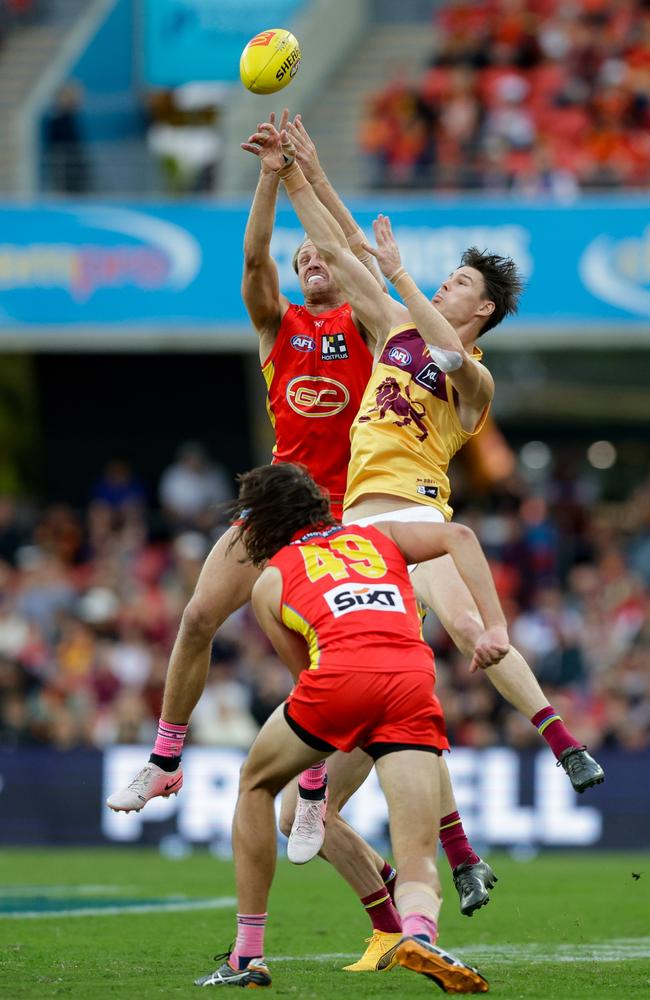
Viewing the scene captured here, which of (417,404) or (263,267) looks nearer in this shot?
(417,404)

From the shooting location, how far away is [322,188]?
25.9 ft

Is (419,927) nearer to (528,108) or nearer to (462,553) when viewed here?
(462,553)

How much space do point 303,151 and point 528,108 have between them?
12.8 m

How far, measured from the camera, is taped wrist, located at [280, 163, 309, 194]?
25.2ft

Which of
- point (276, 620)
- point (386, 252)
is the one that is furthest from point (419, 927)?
point (386, 252)

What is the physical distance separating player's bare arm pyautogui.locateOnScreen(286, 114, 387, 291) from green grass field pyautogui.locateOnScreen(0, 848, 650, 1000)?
3.21 meters

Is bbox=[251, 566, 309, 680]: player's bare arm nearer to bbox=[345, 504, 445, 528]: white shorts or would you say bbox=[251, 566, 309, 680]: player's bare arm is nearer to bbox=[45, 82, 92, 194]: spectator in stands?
bbox=[345, 504, 445, 528]: white shorts

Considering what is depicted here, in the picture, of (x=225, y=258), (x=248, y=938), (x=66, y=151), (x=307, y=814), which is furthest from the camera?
(x=66, y=151)

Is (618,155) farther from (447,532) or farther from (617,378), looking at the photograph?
(447,532)

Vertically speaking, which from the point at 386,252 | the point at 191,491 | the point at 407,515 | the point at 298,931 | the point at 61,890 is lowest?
the point at 298,931

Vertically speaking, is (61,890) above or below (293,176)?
below

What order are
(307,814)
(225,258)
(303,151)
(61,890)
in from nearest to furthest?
1. (307,814)
2. (303,151)
3. (61,890)
4. (225,258)

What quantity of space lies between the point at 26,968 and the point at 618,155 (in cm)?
1435

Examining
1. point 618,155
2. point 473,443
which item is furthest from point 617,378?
point 618,155
